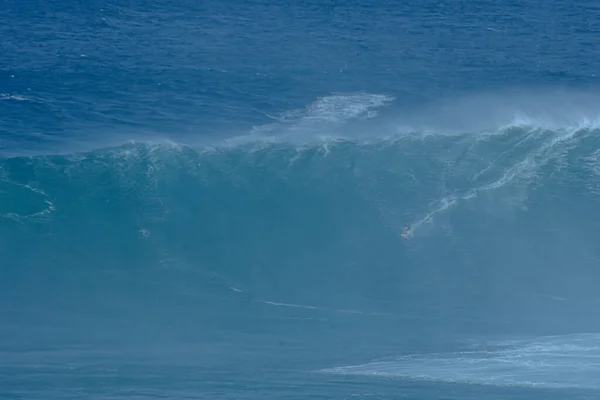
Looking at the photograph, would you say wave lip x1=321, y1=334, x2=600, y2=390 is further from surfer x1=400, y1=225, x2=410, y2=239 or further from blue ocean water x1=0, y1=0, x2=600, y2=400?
surfer x1=400, y1=225, x2=410, y2=239

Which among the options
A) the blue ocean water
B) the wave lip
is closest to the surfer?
the blue ocean water

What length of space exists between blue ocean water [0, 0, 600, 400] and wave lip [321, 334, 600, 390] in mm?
94

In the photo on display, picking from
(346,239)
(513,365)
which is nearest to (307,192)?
(346,239)

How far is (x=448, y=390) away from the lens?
2906 centimetres

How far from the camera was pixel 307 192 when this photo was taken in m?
38.5

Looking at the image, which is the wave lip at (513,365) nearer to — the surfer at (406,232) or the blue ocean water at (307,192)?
the blue ocean water at (307,192)

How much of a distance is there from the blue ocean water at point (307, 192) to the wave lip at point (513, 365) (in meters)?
A: 0.09

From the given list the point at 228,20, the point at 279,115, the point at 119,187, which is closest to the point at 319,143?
the point at 279,115

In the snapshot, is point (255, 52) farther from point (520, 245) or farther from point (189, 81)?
point (520, 245)

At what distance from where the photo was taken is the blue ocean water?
102 feet

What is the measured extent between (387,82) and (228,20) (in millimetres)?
10211

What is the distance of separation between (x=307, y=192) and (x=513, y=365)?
12124 mm

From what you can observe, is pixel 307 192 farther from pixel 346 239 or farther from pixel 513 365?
pixel 513 365

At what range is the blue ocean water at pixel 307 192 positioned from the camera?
3095 cm
